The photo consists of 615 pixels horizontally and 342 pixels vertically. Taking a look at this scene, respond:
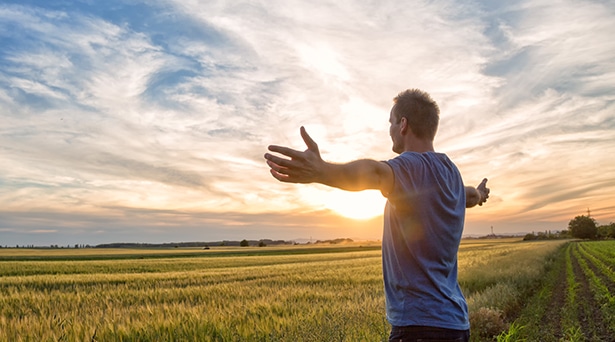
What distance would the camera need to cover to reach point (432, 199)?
2441 millimetres

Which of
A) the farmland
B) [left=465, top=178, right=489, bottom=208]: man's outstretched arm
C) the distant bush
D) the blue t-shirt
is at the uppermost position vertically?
[left=465, top=178, right=489, bottom=208]: man's outstretched arm

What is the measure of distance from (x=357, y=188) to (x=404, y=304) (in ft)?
2.52

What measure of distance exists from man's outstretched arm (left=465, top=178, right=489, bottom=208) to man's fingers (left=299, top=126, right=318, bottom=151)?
5.71 feet

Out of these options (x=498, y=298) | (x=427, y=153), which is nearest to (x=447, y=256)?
(x=427, y=153)

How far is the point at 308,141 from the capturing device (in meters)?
2.06

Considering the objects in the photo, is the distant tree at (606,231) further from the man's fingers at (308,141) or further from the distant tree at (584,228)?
the man's fingers at (308,141)

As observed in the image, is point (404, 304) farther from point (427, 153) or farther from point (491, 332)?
point (491, 332)

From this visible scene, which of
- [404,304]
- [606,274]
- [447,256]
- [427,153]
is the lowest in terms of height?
[606,274]

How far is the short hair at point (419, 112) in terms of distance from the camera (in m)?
2.61

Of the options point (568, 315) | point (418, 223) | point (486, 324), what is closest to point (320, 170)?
point (418, 223)

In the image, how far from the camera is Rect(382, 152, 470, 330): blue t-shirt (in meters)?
2.40

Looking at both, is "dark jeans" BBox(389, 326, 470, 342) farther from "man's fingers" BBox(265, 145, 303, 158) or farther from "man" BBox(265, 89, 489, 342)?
"man's fingers" BBox(265, 145, 303, 158)

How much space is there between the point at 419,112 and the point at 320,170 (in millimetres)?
851

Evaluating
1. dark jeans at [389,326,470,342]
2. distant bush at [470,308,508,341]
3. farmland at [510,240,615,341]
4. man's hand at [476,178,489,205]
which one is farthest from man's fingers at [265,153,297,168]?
distant bush at [470,308,508,341]
